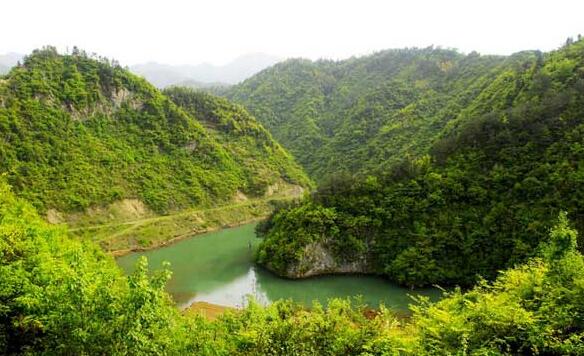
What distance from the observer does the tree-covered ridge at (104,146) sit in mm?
70938

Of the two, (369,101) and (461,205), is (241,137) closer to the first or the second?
(369,101)

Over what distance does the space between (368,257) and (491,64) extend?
9905 cm

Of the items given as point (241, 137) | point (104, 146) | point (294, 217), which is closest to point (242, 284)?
point (294, 217)

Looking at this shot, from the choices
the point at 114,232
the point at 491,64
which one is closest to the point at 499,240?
the point at 114,232

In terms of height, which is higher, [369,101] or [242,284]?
[369,101]

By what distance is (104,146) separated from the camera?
82.2 m

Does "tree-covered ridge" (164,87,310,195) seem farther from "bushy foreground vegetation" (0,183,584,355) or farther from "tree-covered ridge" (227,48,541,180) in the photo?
"bushy foreground vegetation" (0,183,584,355)

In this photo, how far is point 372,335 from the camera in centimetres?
1488

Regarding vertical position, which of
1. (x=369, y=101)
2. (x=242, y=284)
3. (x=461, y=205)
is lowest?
(x=242, y=284)

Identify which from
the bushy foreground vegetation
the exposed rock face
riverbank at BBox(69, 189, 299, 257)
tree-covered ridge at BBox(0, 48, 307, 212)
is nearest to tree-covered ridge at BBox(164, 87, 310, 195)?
tree-covered ridge at BBox(0, 48, 307, 212)

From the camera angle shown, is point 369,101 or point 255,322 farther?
point 369,101

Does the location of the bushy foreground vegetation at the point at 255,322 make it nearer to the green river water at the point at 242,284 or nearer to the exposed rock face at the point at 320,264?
the green river water at the point at 242,284

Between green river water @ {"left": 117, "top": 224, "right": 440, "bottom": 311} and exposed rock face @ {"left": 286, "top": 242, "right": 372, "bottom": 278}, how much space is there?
0.74 metres

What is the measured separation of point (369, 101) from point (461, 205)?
90243 millimetres
